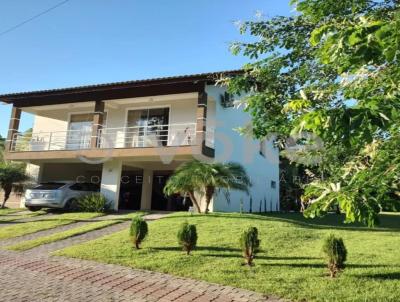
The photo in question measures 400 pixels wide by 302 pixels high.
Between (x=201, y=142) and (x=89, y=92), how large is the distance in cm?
670

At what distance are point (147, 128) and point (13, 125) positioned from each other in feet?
23.3

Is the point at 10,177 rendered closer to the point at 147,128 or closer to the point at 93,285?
the point at 147,128

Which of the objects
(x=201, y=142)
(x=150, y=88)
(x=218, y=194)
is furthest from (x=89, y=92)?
(x=218, y=194)

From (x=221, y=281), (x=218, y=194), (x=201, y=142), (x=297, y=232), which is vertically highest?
(x=201, y=142)

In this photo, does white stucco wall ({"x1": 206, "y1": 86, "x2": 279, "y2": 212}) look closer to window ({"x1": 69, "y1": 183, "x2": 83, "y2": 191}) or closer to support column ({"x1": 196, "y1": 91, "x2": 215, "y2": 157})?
support column ({"x1": 196, "y1": 91, "x2": 215, "y2": 157})

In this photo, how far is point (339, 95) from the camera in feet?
16.8

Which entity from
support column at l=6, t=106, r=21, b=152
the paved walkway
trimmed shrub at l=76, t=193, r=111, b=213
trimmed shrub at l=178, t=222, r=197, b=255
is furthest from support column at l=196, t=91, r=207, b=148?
support column at l=6, t=106, r=21, b=152

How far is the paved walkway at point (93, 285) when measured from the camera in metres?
6.63

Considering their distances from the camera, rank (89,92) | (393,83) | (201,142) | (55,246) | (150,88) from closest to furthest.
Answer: (393,83) → (55,246) → (201,142) → (150,88) → (89,92)

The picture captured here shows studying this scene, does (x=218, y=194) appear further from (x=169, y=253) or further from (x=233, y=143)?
(x=169, y=253)

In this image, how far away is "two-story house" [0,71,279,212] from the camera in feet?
58.0

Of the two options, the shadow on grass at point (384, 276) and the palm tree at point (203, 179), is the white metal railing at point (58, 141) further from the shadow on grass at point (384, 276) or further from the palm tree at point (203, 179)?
the shadow on grass at point (384, 276)

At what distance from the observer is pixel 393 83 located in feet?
11.7

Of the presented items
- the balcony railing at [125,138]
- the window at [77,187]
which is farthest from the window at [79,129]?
the window at [77,187]
